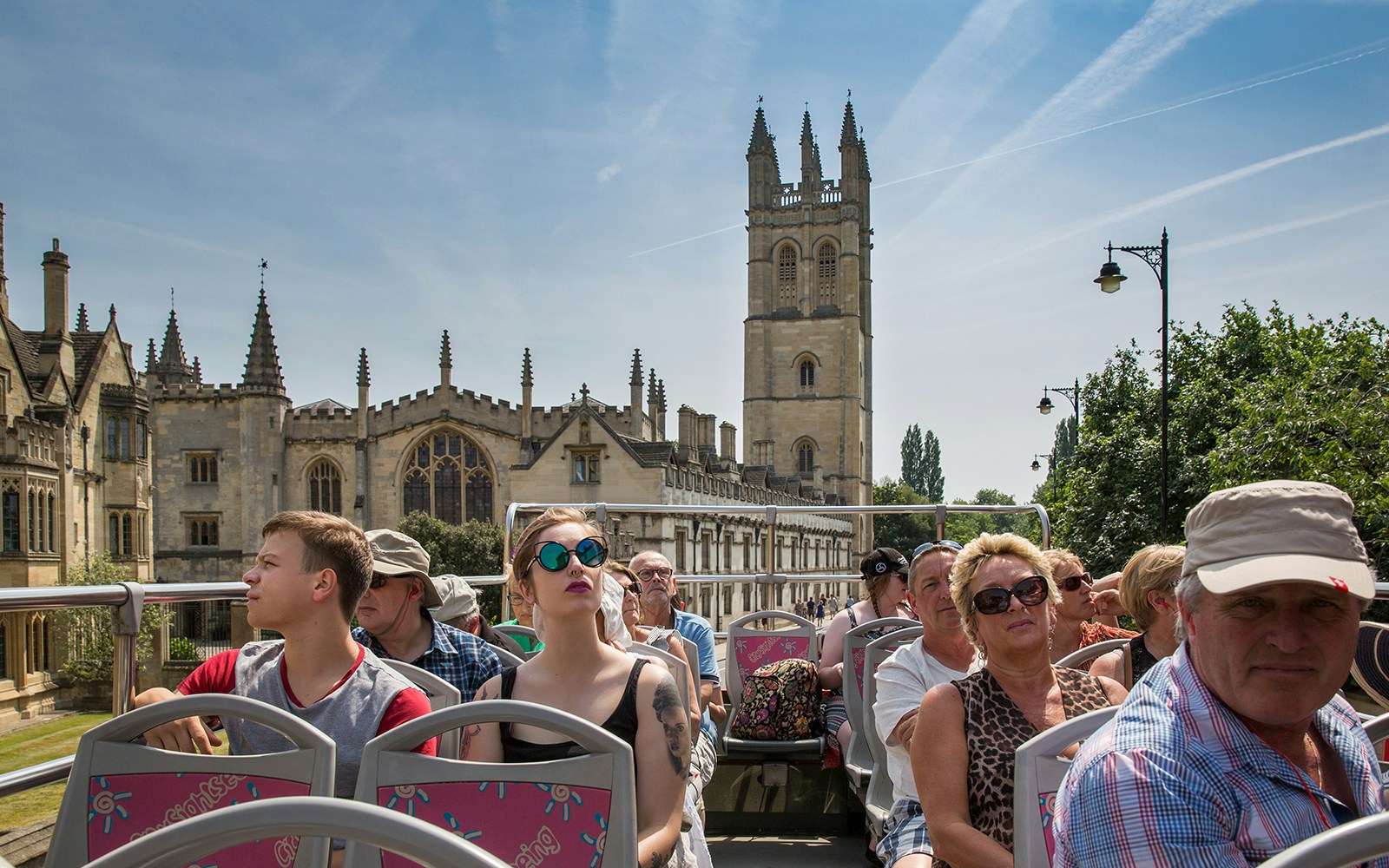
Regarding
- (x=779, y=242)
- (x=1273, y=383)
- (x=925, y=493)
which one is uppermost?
(x=779, y=242)

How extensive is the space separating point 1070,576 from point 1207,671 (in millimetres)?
3231

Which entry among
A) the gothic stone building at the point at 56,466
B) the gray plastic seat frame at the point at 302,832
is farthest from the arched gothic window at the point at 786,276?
the gray plastic seat frame at the point at 302,832

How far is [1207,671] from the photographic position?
1.67 meters

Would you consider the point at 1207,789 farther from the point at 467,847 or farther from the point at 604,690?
the point at 604,690

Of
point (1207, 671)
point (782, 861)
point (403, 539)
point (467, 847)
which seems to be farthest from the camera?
point (782, 861)

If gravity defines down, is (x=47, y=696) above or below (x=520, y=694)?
below

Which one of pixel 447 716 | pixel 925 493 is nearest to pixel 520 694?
pixel 447 716

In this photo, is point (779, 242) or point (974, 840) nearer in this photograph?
point (974, 840)

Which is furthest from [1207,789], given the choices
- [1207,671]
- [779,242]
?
[779,242]

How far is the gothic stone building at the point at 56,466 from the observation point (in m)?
34.0

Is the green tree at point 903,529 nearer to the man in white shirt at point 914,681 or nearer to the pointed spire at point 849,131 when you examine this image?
the pointed spire at point 849,131

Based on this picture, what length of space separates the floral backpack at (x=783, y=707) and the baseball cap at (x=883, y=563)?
0.69 meters

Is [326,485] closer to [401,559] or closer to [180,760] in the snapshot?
[401,559]

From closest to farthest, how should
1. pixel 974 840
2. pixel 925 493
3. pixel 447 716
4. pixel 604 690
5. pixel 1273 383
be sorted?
pixel 447 716, pixel 974 840, pixel 604 690, pixel 1273 383, pixel 925 493
